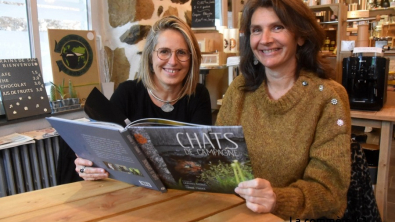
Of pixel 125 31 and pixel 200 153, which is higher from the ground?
pixel 125 31

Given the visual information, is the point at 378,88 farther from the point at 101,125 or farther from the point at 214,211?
the point at 101,125

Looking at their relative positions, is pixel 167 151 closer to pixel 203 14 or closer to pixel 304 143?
pixel 304 143

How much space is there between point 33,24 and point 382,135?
2368 millimetres

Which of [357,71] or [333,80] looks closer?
[333,80]

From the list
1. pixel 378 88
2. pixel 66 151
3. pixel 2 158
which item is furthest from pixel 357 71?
pixel 2 158

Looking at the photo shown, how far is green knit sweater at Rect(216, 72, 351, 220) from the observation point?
100 cm

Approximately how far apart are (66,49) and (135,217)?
178 cm

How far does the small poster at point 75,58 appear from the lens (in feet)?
7.40

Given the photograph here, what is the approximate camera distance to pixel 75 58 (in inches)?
93.0

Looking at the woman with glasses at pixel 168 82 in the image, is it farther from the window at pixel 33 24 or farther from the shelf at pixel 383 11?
the shelf at pixel 383 11

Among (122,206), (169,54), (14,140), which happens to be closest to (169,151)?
(122,206)

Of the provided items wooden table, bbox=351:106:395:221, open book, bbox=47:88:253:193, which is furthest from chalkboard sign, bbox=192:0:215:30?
open book, bbox=47:88:253:193

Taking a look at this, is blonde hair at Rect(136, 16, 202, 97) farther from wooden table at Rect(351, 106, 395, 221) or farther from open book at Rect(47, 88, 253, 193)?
wooden table at Rect(351, 106, 395, 221)

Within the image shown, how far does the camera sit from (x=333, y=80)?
1200 mm
